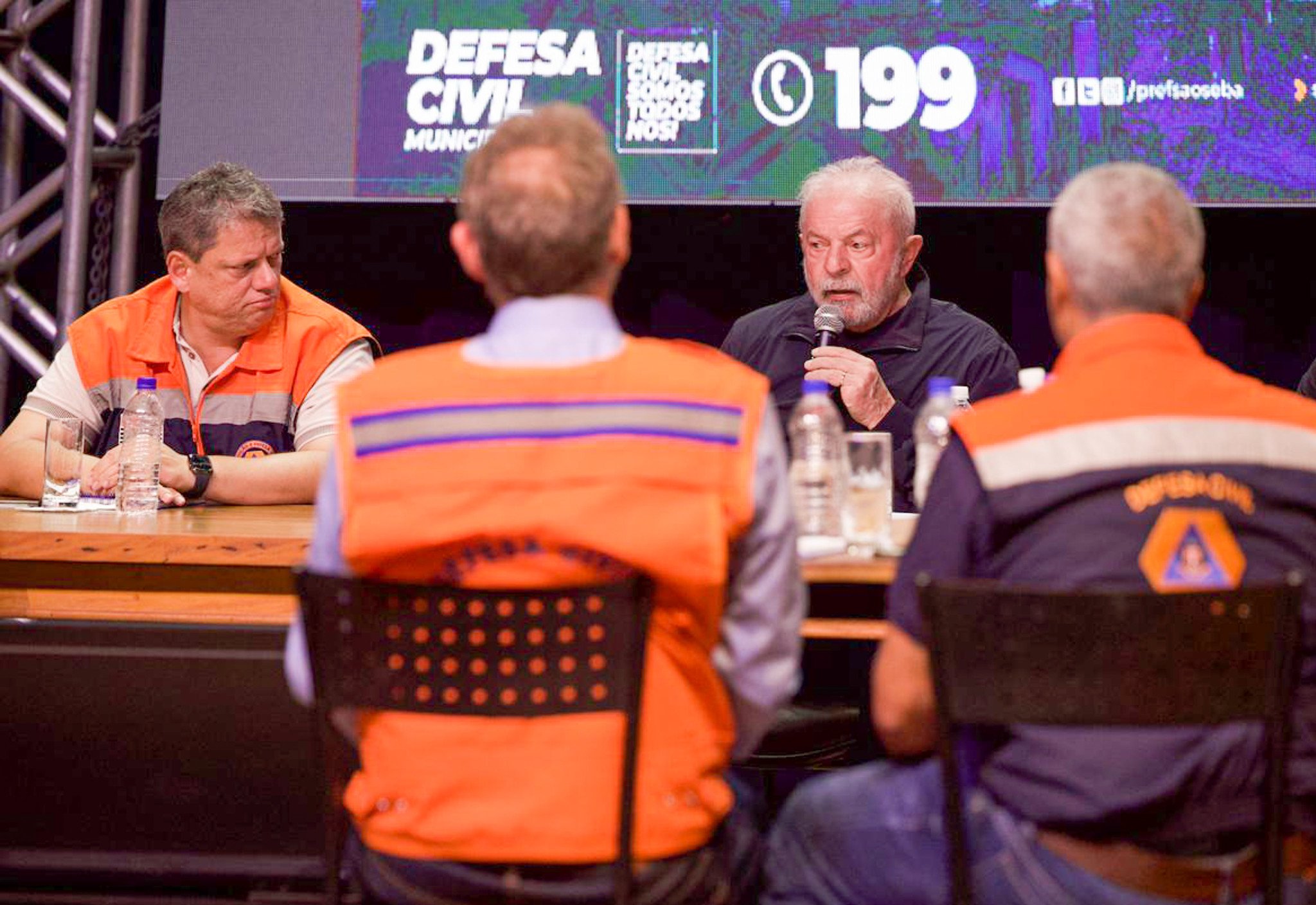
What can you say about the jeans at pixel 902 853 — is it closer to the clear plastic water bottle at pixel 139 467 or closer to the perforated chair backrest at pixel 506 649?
the perforated chair backrest at pixel 506 649

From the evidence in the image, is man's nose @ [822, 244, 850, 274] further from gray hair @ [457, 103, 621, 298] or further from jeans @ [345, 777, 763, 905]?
jeans @ [345, 777, 763, 905]

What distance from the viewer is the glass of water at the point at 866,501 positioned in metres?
1.77

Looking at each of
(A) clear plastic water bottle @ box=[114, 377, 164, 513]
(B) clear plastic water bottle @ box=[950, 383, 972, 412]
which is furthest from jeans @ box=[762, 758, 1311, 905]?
(A) clear plastic water bottle @ box=[114, 377, 164, 513]

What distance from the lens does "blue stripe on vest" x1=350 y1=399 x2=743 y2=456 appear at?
3.97 feet

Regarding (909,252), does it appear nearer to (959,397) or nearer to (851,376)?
(851,376)

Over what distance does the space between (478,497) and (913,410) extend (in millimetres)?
1978

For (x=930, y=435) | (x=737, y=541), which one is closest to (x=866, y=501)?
(x=930, y=435)

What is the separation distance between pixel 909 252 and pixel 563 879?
7.65 feet

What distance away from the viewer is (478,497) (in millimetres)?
1197

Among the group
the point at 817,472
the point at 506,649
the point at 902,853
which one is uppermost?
the point at 817,472

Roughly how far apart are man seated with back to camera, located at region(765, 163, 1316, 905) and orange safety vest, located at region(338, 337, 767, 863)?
24 centimetres

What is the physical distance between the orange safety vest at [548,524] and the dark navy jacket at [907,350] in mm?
1804

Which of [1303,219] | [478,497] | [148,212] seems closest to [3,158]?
[148,212]

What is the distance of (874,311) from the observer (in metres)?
3.18
